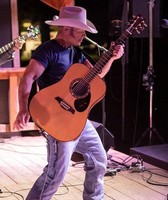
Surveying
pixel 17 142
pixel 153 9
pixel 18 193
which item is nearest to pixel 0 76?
pixel 17 142

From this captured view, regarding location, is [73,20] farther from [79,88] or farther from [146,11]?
[146,11]

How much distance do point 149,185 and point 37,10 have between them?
417 cm

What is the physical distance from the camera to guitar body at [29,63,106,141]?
2932 mm

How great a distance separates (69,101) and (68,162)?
0.42 metres

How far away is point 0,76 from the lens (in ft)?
22.1

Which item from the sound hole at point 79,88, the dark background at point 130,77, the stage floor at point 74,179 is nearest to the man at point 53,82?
the sound hole at point 79,88

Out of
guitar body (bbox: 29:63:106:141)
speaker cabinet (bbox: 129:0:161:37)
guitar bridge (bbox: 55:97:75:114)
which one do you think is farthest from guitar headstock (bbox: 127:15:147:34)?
speaker cabinet (bbox: 129:0:161:37)

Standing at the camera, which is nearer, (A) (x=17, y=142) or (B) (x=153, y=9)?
(B) (x=153, y=9)

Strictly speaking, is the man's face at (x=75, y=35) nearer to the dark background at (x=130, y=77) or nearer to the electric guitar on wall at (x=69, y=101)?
the electric guitar on wall at (x=69, y=101)

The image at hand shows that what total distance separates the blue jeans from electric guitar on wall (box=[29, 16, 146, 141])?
0.34 feet

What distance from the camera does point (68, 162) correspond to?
302cm

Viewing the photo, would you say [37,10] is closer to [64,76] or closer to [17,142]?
[17,142]

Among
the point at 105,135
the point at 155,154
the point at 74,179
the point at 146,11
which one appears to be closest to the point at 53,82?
the point at 74,179

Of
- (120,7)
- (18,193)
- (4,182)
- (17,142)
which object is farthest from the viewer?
(17,142)
